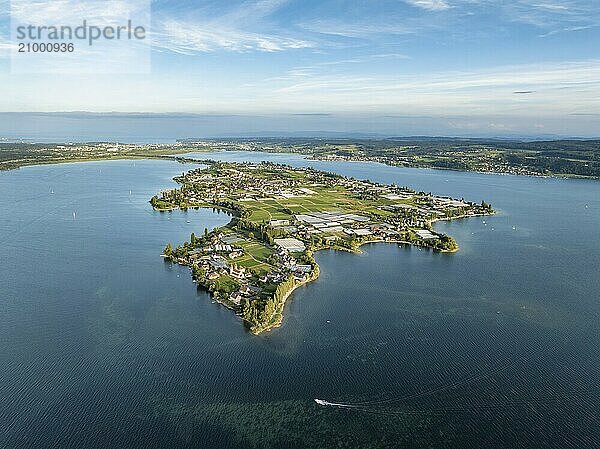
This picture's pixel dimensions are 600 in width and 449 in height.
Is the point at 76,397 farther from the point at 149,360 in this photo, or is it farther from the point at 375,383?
the point at 375,383

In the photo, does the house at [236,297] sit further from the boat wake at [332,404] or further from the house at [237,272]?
the boat wake at [332,404]

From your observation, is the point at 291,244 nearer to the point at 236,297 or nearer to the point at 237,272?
the point at 237,272

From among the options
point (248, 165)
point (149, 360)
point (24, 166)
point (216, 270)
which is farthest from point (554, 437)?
point (24, 166)

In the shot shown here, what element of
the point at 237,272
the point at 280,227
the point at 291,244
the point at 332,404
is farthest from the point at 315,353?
the point at 280,227

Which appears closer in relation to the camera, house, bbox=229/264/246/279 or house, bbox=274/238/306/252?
house, bbox=229/264/246/279

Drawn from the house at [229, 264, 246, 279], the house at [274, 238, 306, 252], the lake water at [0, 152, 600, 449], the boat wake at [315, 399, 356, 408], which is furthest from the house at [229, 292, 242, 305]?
the house at [274, 238, 306, 252]

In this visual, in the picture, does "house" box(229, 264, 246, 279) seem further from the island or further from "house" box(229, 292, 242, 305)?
"house" box(229, 292, 242, 305)
